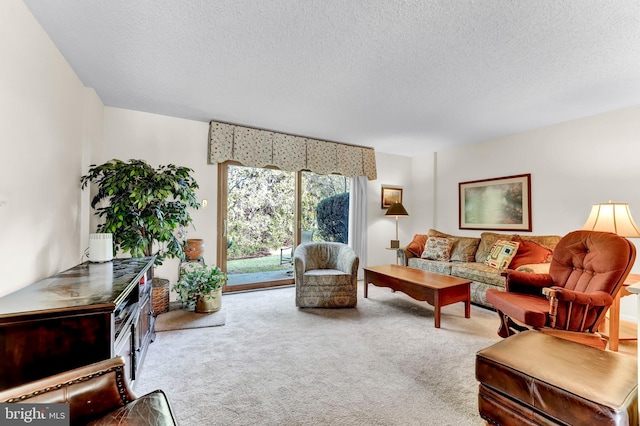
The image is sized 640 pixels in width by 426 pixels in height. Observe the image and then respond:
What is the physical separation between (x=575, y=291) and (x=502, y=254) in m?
1.42

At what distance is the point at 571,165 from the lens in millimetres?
3719

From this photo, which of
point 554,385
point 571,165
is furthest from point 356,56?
point 571,165

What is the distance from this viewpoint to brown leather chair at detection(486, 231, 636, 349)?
213 cm

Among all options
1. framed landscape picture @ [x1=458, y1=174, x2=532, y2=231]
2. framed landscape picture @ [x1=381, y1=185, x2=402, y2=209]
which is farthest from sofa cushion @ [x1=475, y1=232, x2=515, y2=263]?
framed landscape picture @ [x1=381, y1=185, x2=402, y2=209]

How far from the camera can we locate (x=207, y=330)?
285 cm

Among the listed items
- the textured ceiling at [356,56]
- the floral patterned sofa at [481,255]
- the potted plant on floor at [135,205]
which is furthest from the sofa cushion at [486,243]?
the potted plant on floor at [135,205]

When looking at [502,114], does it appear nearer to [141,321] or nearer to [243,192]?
[243,192]

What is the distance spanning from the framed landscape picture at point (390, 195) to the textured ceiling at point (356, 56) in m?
2.06

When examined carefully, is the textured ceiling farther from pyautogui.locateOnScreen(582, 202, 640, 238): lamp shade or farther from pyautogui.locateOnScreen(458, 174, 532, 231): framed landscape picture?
pyautogui.locateOnScreen(582, 202, 640, 238): lamp shade

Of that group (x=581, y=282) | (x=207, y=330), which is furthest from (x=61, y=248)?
(x=581, y=282)

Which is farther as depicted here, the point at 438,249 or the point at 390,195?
the point at 390,195

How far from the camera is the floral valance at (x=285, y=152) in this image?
155 inches

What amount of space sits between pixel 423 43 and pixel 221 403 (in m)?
2.79

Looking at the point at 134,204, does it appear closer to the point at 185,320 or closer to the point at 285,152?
Result: the point at 185,320
